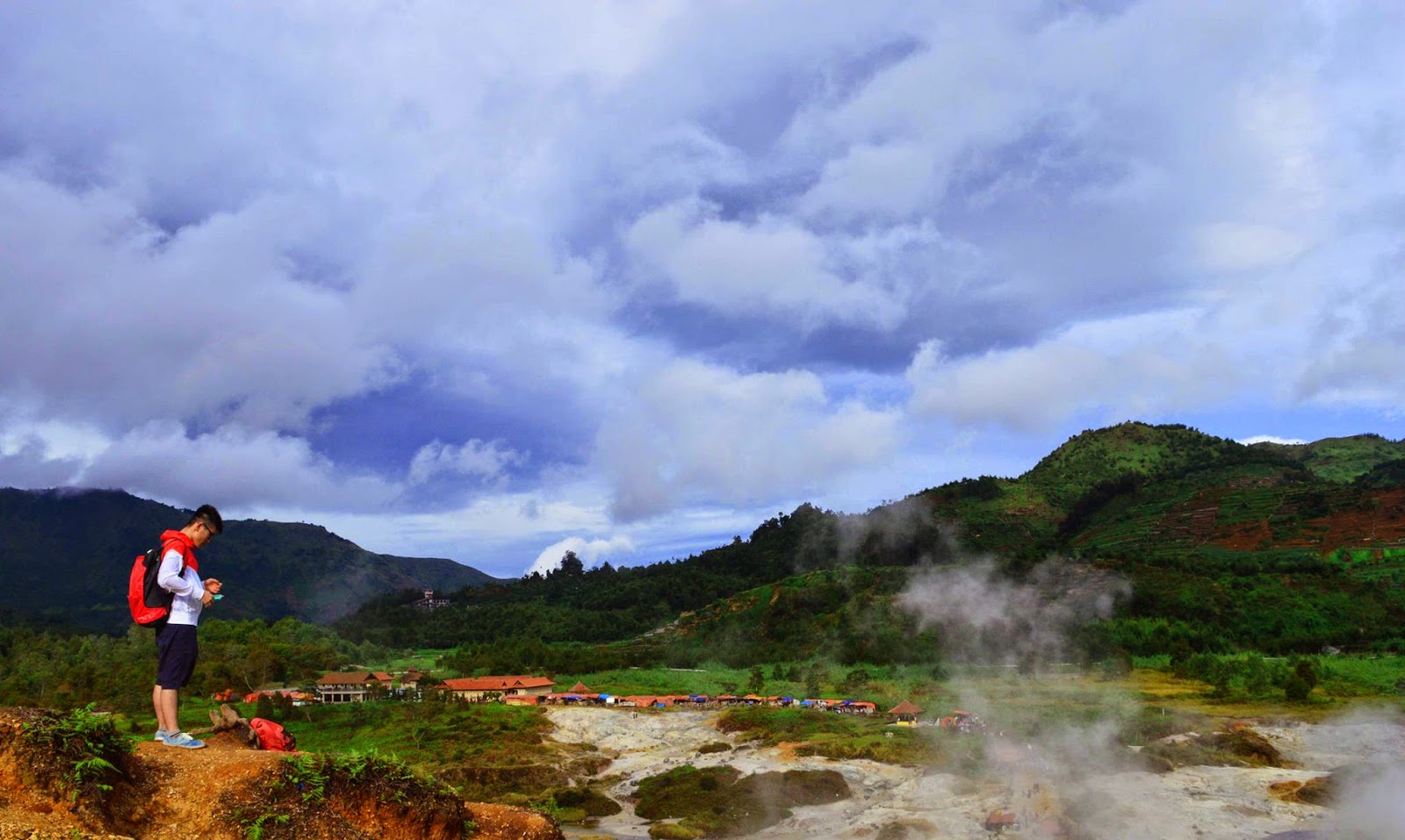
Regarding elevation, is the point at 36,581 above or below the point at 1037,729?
above

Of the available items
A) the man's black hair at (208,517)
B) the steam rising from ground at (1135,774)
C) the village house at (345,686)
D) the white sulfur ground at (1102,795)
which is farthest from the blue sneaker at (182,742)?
the village house at (345,686)

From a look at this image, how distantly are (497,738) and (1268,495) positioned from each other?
7944 cm

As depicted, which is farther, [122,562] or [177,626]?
[122,562]

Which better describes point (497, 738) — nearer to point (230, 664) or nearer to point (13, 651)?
point (230, 664)

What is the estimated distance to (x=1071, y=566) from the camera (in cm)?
7044

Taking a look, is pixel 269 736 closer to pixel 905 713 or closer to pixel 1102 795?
pixel 1102 795

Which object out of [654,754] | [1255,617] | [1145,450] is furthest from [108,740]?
[1145,450]

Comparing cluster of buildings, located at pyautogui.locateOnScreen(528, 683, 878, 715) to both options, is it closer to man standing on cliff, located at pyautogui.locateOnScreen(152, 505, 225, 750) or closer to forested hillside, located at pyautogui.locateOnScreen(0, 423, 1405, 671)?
forested hillside, located at pyautogui.locateOnScreen(0, 423, 1405, 671)

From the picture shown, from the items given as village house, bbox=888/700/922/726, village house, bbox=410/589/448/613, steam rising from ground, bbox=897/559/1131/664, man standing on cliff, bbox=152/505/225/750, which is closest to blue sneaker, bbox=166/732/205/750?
man standing on cliff, bbox=152/505/225/750

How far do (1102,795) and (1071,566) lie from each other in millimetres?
46675

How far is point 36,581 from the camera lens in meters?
145

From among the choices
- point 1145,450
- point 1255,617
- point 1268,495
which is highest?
point 1145,450

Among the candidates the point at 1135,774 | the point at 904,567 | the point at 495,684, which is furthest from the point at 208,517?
the point at 904,567

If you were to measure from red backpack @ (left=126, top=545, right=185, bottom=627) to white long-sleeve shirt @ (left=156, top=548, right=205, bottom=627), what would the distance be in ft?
0.11
